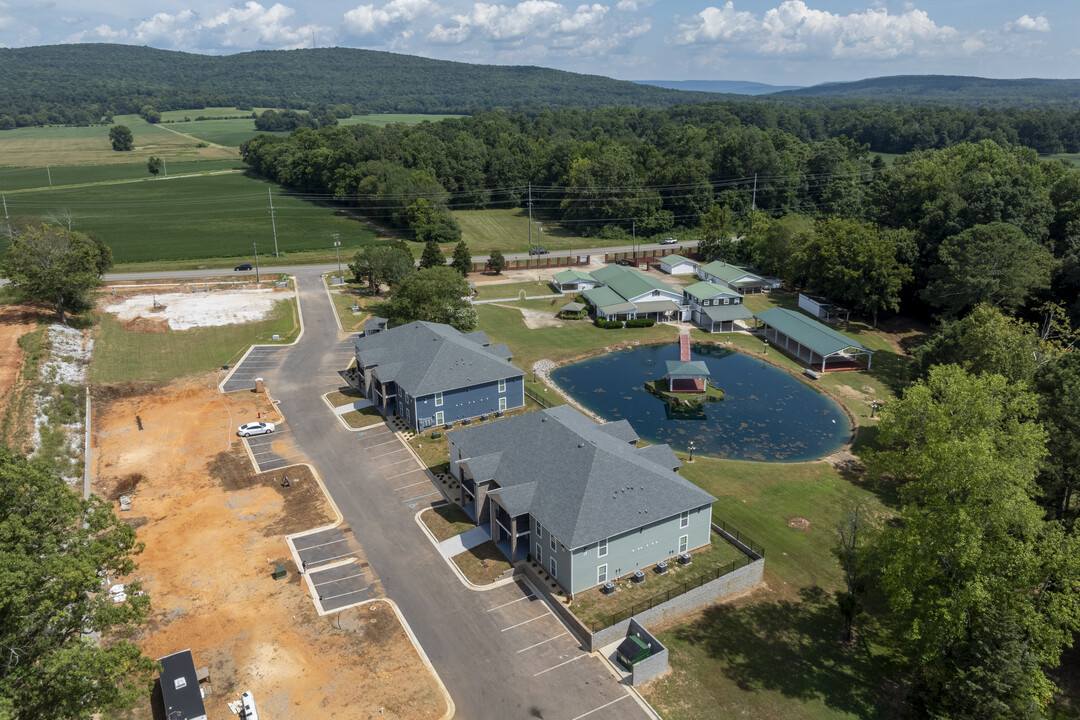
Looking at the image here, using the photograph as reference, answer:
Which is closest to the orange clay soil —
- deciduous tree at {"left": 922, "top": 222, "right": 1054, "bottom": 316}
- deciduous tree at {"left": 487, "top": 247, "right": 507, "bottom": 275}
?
deciduous tree at {"left": 487, "top": 247, "right": 507, "bottom": 275}

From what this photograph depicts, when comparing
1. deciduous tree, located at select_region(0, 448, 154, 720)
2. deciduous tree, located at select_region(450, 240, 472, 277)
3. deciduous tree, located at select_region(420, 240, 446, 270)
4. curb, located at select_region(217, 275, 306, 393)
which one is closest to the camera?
deciduous tree, located at select_region(0, 448, 154, 720)

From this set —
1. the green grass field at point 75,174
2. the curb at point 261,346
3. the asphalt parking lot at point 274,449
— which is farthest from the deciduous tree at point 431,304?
the green grass field at point 75,174

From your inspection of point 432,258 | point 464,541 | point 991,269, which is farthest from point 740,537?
point 432,258

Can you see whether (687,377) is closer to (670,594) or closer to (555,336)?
(555,336)

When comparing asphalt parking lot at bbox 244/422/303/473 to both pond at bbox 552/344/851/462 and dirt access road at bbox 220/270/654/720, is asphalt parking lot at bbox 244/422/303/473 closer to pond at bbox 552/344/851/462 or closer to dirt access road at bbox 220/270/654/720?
dirt access road at bbox 220/270/654/720

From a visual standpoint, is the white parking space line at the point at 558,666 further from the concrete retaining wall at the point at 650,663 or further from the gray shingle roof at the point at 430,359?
the gray shingle roof at the point at 430,359

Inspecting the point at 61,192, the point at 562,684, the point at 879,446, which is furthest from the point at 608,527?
the point at 61,192
